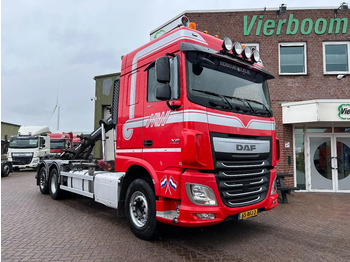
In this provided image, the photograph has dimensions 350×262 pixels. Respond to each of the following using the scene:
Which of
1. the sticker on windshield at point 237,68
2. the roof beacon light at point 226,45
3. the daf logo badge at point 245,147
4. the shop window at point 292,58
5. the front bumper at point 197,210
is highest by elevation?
the shop window at point 292,58

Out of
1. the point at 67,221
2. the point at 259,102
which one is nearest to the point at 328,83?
the point at 259,102

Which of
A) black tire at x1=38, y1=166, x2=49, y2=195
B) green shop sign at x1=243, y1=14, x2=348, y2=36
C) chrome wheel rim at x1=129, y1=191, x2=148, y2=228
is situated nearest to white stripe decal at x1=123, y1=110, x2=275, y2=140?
chrome wheel rim at x1=129, y1=191, x2=148, y2=228

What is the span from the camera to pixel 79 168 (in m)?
7.39

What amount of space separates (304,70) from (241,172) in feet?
27.9

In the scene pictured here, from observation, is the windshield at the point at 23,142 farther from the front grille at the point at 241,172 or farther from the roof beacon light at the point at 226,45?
the front grille at the point at 241,172

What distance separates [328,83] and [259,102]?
24.9 ft

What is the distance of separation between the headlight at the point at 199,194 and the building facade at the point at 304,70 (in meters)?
7.47

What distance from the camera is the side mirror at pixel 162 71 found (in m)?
3.82

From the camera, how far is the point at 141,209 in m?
4.58

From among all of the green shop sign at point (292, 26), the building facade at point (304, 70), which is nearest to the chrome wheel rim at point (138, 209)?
the building facade at point (304, 70)

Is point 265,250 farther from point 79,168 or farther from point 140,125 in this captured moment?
point 79,168

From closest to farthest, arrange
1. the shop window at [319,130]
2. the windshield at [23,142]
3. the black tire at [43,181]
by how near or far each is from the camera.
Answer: the black tire at [43,181], the shop window at [319,130], the windshield at [23,142]

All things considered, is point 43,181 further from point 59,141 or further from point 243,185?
point 59,141

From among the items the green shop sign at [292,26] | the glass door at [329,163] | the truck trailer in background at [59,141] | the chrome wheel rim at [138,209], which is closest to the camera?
the chrome wheel rim at [138,209]
